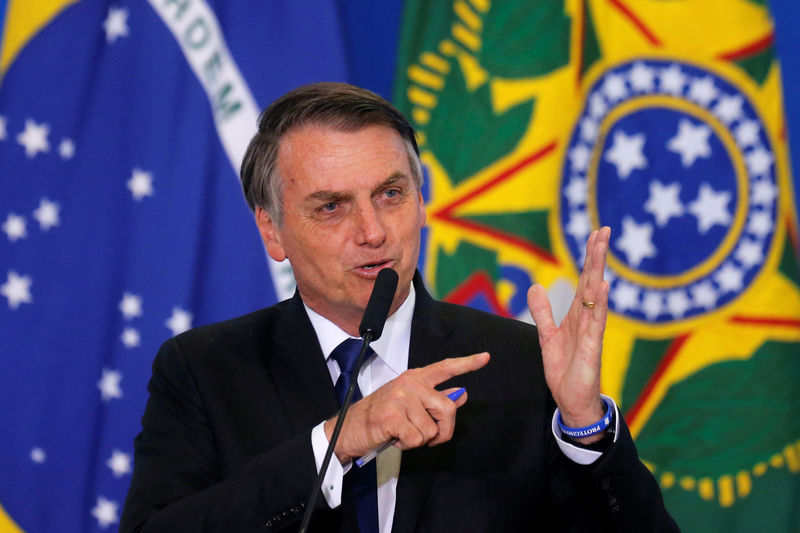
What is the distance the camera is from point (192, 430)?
179 cm

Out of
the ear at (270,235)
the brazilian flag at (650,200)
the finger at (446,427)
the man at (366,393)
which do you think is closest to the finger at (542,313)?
the man at (366,393)

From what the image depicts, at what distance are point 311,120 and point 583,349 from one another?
79cm

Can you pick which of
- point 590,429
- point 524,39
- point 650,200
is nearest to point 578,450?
point 590,429

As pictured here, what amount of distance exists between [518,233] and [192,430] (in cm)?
168

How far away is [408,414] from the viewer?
1431 mm

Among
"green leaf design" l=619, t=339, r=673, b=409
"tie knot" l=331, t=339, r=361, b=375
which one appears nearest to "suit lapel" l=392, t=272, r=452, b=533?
"tie knot" l=331, t=339, r=361, b=375

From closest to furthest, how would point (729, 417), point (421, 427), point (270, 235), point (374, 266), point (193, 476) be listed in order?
point (421, 427) → point (193, 476) → point (374, 266) → point (270, 235) → point (729, 417)

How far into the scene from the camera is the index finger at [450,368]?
1.46 metres

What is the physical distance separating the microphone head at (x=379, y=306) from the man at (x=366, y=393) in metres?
0.11

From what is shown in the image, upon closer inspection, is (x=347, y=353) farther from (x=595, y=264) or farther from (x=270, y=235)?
(x=595, y=264)

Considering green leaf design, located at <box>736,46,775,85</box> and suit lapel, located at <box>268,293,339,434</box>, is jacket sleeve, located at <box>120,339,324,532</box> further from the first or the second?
green leaf design, located at <box>736,46,775,85</box>

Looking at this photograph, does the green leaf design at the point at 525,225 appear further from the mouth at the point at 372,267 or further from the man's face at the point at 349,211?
the mouth at the point at 372,267

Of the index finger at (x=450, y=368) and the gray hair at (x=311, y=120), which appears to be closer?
the index finger at (x=450, y=368)

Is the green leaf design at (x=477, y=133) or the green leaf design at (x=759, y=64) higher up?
the green leaf design at (x=477, y=133)
